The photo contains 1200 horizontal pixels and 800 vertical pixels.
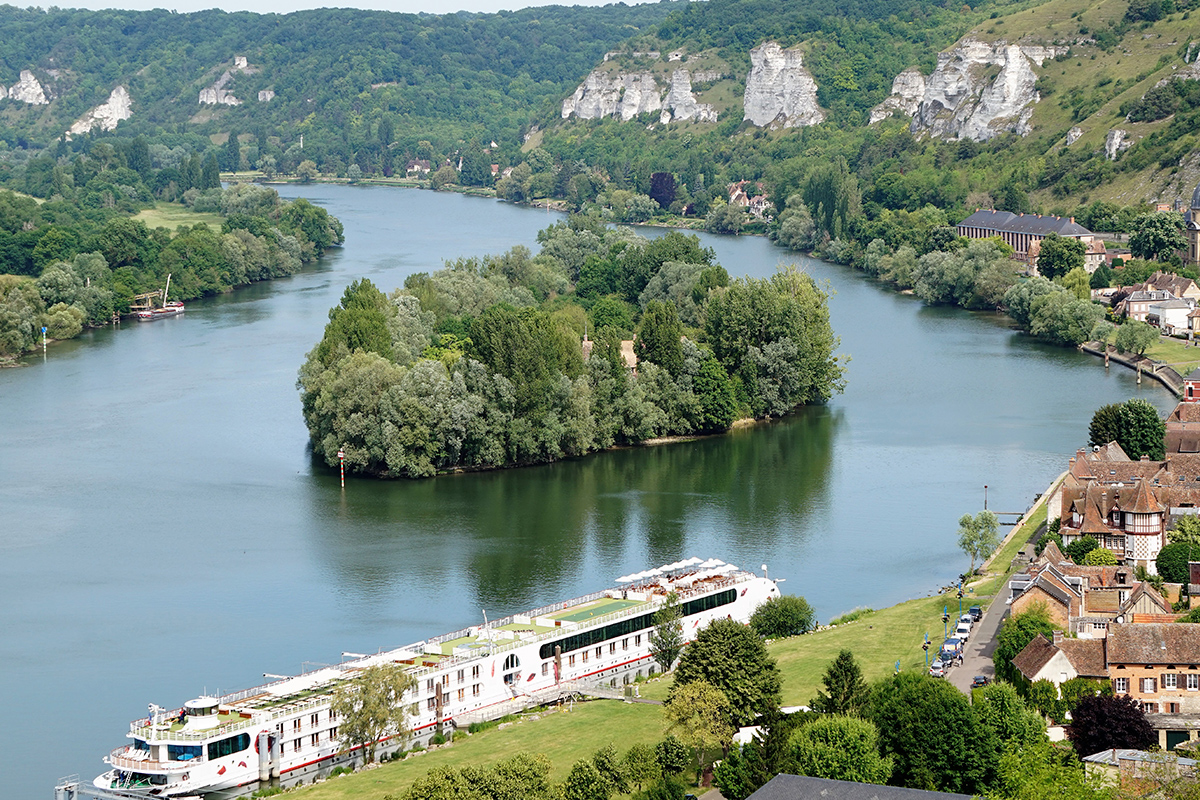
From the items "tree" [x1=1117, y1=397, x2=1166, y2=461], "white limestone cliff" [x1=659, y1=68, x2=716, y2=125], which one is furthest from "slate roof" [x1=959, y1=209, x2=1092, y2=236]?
"white limestone cliff" [x1=659, y1=68, x2=716, y2=125]

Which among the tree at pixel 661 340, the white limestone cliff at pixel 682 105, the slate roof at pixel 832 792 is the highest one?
the white limestone cliff at pixel 682 105

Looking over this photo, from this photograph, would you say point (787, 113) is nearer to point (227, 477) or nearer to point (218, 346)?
point (218, 346)

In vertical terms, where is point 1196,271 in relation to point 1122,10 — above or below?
below

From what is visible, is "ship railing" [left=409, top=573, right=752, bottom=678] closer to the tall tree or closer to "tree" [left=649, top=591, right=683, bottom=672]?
"tree" [left=649, top=591, right=683, bottom=672]

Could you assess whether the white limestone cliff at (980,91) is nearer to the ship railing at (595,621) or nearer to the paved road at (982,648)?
the ship railing at (595,621)

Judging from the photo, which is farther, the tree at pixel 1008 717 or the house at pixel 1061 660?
the house at pixel 1061 660

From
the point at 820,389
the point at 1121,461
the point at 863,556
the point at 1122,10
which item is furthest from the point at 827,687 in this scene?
the point at 1122,10

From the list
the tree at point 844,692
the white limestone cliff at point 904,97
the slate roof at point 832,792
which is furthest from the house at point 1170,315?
the white limestone cliff at point 904,97
